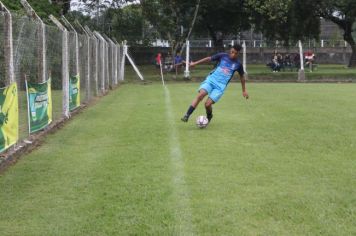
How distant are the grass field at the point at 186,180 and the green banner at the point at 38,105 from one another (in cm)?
40

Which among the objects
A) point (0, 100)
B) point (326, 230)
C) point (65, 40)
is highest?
point (65, 40)

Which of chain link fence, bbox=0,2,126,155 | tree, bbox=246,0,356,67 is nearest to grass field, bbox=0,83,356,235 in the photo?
chain link fence, bbox=0,2,126,155

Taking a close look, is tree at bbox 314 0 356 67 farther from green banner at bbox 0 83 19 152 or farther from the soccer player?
green banner at bbox 0 83 19 152

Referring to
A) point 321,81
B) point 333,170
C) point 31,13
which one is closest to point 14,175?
point 333,170

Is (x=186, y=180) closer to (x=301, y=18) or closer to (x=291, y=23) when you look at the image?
(x=291, y=23)

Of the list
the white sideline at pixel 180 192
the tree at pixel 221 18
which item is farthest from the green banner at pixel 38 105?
the tree at pixel 221 18

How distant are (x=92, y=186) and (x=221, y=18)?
45.6m

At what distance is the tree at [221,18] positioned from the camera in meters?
47.2

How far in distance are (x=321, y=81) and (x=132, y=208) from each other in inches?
1157

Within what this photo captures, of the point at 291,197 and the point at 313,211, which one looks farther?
the point at 291,197

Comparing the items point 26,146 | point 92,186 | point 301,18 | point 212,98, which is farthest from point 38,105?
point 301,18

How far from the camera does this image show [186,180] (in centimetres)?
757

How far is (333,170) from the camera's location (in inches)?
322

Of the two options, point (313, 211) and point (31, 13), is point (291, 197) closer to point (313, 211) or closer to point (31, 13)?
point (313, 211)
